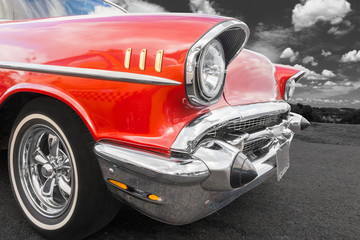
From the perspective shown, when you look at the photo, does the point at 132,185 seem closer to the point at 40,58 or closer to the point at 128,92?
the point at 128,92

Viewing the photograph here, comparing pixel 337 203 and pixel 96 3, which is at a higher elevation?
pixel 96 3

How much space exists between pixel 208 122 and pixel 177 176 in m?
0.29

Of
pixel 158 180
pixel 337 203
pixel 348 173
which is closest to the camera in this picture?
pixel 158 180

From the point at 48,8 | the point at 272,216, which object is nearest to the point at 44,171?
the point at 48,8

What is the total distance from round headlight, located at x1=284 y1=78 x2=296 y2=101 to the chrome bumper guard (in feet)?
4.26

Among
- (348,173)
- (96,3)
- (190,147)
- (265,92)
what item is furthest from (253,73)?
(348,173)

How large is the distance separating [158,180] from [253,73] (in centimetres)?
110

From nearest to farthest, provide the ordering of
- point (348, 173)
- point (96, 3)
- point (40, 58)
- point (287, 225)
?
1. point (40, 58)
2. point (287, 225)
3. point (96, 3)
4. point (348, 173)

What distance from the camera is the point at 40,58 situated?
1.53 metres

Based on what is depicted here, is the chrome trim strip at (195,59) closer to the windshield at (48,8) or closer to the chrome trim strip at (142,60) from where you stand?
the chrome trim strip at (142,60)

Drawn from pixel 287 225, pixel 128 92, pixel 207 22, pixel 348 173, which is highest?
pixel 207 22

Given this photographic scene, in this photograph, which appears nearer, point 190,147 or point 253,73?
point 190,147

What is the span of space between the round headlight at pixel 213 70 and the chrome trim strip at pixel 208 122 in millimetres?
105

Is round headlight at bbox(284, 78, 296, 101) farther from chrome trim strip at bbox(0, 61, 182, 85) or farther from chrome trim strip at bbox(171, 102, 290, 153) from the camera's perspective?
chrome trim strip at bbox(0, 61, 182, 85)
